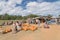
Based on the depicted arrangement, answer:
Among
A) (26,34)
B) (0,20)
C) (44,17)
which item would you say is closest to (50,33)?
(26,34)

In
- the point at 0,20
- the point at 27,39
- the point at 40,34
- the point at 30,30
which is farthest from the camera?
the point at 0,20

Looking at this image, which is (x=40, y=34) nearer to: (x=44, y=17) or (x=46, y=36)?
(x=46, y=36)

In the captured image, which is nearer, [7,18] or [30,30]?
[30,30]

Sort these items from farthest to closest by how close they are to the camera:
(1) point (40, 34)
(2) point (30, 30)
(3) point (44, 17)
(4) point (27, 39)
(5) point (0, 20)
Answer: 1. (5) point (0, 20)
2. (3) point (44, 17)
3. (2) point (30, 30)
4. (1) point (40, 34)
5. (4) point (27, 39)

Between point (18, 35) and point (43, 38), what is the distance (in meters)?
1.46

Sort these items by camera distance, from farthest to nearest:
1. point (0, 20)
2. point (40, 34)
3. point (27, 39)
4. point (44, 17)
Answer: point (0, 20) → point (44, 17) → point (40, 34) → point (27, 39)

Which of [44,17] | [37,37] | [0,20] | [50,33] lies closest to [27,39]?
[37,37]

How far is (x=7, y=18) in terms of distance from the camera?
20484mm

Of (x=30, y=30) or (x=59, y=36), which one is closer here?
(x=59, y=36)

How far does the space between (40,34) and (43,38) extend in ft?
2.23

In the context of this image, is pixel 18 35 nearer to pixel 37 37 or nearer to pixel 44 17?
pixel 37 37

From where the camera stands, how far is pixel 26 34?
29.1 ft

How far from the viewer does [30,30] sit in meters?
9.60

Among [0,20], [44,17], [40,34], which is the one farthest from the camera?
[0,20]
